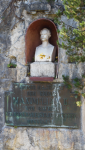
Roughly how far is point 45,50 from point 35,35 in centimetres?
55

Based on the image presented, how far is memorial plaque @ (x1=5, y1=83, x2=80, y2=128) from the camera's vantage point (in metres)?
4.45

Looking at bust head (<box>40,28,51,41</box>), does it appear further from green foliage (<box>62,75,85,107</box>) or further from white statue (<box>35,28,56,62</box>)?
green foliage (<box>62,75,85,107</box>)

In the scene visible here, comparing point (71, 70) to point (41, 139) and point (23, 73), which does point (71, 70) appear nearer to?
point (23, 73)

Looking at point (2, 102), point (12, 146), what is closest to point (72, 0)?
point (2, 102)

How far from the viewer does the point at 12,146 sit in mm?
4664

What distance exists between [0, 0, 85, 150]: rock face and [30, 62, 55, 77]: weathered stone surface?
17 centimetres

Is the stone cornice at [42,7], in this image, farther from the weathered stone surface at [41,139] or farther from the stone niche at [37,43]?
the weathered stone surface at [41,139]

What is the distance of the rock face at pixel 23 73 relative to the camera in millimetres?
4469

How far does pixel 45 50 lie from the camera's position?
4.57 m

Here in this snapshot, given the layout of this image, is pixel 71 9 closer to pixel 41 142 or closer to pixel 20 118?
pixel 20 118

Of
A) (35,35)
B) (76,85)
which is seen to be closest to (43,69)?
(76,85)

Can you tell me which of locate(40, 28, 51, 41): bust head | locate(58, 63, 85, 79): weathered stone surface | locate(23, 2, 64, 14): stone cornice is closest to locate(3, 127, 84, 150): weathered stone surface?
locate(58, 63, 85, 79): weathered stone surface

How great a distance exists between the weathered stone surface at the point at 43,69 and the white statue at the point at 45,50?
6.9 inches

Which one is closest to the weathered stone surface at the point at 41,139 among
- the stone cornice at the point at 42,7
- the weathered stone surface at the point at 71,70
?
the weathered stone surface at the point at 71,70
